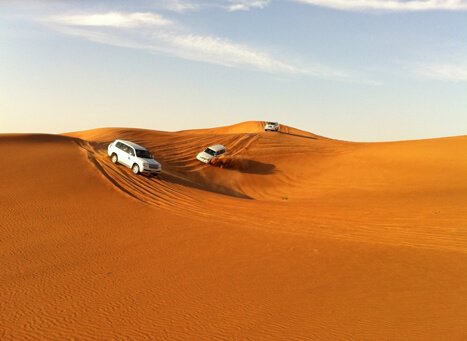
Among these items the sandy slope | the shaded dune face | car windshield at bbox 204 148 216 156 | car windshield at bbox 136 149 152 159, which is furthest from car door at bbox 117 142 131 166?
car windshield at bbox 204 148 216 156

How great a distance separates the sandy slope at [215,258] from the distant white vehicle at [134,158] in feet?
1.87

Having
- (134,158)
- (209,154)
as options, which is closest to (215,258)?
(134,158)

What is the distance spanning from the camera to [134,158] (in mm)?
23516

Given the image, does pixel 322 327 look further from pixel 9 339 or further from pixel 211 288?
pixel 9 339

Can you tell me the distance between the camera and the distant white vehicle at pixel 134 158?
76.2 ft

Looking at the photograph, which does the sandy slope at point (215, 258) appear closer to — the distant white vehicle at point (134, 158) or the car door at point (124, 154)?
the distant white vehicle at point (134, 158)

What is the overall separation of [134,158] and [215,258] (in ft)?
44.5

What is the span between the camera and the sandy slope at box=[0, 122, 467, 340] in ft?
24.4

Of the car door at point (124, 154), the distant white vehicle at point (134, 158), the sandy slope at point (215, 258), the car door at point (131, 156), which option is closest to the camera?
the sandy slope at point (215, 258)

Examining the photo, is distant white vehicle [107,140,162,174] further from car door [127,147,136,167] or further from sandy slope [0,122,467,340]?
sandy slope [0,122,467,340]

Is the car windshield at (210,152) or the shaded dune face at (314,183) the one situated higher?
the car windshield at (210,152)

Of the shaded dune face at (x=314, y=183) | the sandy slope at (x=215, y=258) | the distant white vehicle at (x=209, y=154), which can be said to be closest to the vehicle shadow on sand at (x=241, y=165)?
the shaded dune face at (x=314, y=183)

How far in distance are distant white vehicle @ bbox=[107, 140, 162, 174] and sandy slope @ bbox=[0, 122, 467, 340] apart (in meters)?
0.57

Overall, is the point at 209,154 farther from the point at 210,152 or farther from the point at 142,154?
the point at 142,154
